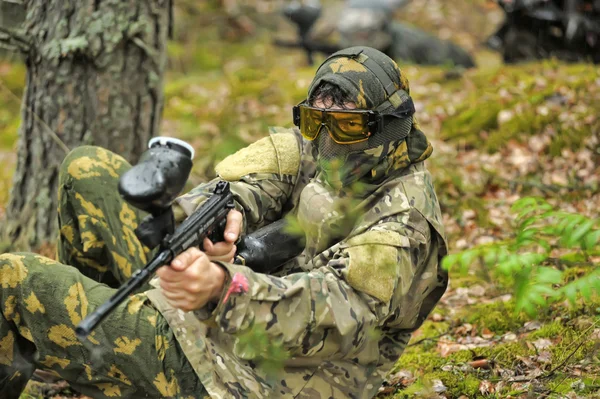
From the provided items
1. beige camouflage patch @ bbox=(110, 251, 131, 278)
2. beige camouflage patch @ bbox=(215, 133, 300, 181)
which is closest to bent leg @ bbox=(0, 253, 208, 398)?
beige camouflage patch @ bbox=(110, 251, 131, 278)

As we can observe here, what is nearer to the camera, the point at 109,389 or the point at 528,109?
the point at 109,389

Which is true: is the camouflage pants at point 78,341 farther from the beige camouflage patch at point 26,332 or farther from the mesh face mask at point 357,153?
the mesh face mask at point 357,153

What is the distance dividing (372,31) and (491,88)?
3098 millimetres

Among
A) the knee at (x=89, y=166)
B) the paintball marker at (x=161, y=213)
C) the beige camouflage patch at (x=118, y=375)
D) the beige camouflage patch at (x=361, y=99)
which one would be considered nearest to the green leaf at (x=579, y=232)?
the beige camouflage patch at (x=361, y=99)

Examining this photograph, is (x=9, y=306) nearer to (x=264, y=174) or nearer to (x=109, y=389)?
(x=109, y=389)

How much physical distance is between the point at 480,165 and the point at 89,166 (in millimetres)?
4212

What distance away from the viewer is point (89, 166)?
3.95m

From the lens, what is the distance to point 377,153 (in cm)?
322

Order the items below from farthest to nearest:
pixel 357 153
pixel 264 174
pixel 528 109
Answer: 1. pixel 528 109
2. pixel 264 174
3. pixel 357 153

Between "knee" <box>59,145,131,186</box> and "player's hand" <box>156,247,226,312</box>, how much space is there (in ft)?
5.35

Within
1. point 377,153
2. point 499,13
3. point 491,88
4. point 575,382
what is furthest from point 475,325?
point 499,13

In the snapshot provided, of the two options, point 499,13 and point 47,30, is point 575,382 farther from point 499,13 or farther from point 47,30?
point 499,13

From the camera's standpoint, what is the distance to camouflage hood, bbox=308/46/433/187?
316cm

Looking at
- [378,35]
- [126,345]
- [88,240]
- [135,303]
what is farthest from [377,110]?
[378,35]
